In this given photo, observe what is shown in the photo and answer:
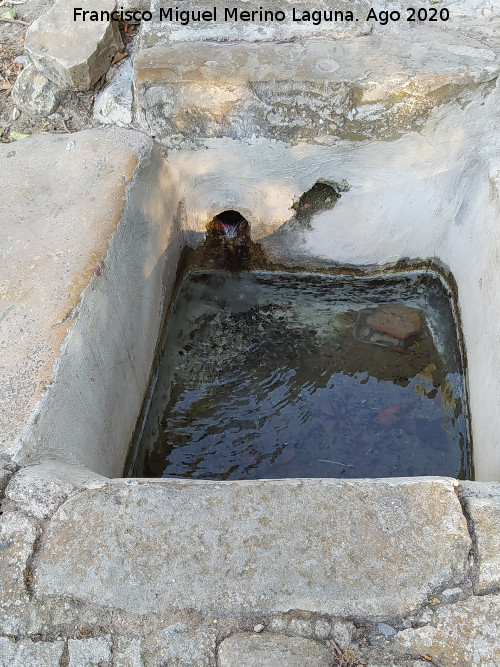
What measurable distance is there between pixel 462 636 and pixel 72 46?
3.16 metres

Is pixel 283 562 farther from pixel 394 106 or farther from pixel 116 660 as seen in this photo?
pixel 394 106

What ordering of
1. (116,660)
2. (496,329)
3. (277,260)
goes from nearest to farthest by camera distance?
(116,660) < (496,329) < (277,260)

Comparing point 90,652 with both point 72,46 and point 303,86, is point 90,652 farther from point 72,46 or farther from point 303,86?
point 72,46

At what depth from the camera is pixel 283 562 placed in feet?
5.13

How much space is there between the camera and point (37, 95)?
3033mm

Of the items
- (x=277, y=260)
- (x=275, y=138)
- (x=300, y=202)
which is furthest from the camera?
(x=277, y=260)

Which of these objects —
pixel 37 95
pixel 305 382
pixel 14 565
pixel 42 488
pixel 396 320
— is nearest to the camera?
pixel 14 565

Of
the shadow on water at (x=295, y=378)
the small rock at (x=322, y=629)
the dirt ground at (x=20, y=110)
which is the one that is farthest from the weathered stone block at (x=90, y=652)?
the dirt ground at (x=20, y=110)

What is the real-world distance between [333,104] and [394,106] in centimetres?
30

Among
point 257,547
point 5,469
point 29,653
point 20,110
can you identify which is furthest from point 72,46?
point 29,653

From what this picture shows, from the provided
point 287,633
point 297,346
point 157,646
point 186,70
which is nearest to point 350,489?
point 287,633

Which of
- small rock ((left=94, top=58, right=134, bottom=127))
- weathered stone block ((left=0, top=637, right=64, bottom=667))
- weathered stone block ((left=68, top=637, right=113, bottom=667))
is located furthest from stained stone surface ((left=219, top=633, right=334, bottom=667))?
small rock ((left=94, top=58, right=134, bottom=127))

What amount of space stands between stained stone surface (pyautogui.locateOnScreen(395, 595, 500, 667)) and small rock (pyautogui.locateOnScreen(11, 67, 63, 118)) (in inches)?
118

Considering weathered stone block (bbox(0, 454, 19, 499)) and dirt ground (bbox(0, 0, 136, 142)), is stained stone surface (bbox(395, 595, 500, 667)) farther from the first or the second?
dirt ground (bbox(0, 0, 136, 142))
